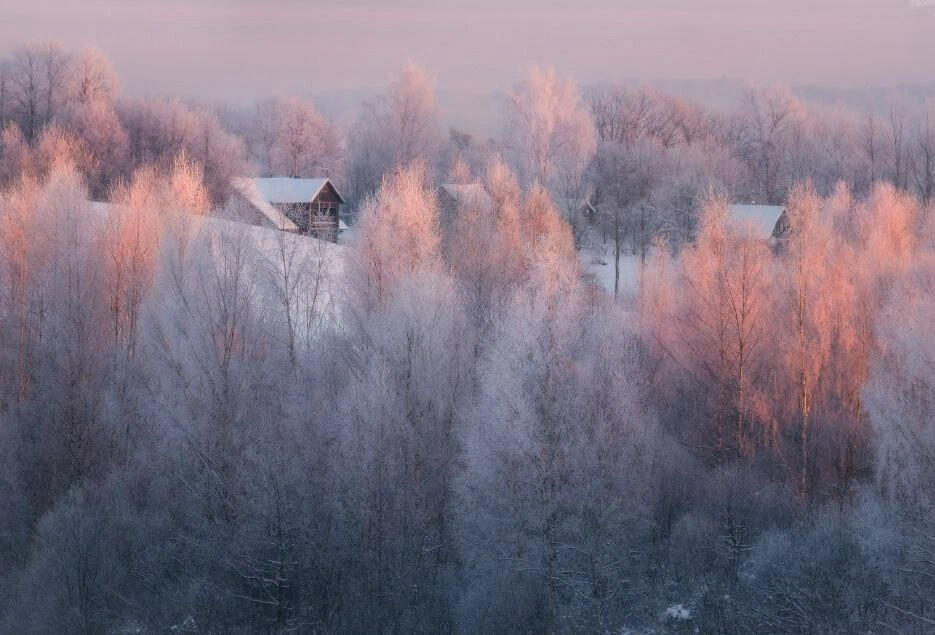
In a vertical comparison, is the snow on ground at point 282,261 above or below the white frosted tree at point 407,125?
below

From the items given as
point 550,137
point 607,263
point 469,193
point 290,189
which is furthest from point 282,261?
point 607,263

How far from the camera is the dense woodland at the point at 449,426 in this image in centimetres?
1462

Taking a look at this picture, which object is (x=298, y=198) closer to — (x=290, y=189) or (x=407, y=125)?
(x=290, y=189)

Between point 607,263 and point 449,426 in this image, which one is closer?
point 449,426

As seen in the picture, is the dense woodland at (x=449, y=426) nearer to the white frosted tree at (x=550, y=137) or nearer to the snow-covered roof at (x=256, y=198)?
the snow-covered roof at (x=256, y=198)

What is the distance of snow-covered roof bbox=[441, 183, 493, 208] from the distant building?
470 cm

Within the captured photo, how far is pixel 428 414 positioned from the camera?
1673cm

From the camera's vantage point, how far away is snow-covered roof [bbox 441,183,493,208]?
29.8 m

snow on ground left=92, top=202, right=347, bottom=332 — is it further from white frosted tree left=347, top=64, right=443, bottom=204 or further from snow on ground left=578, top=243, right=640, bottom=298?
white frosted tree left=347, top=64, right=443, bottom=204

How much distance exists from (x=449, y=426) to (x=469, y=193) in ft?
51.9

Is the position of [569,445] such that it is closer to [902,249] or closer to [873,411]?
[873,411]

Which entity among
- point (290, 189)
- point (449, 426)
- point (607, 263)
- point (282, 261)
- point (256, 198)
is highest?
point (290, 189)

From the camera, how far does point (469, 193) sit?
31.5 metres

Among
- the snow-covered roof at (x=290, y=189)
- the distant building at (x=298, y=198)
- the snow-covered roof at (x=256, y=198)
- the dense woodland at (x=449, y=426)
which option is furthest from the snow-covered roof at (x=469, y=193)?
the snow-covered roof at (x=290, y=189)
